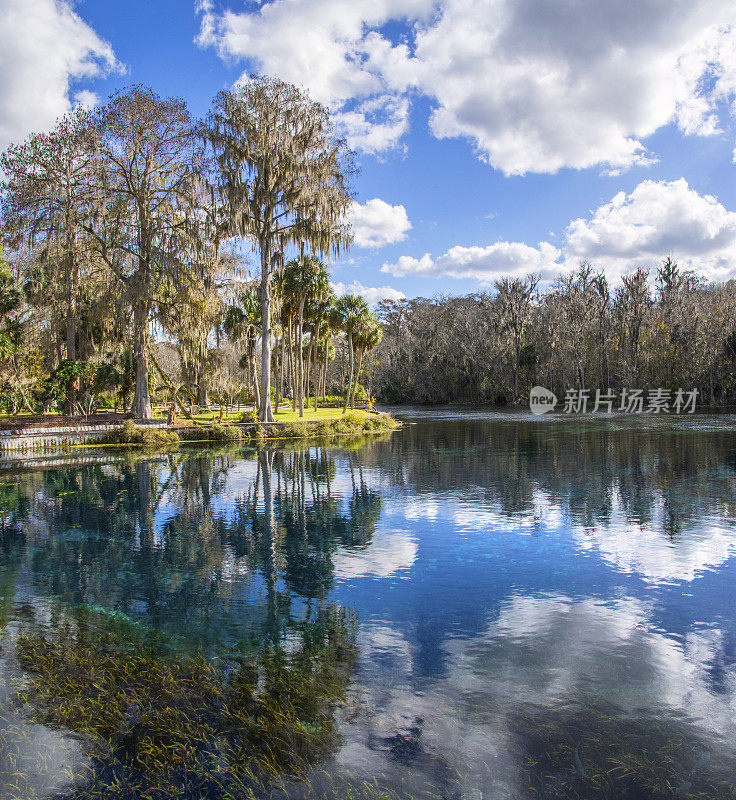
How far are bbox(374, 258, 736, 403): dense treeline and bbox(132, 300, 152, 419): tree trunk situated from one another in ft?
157

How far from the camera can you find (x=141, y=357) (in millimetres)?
28375

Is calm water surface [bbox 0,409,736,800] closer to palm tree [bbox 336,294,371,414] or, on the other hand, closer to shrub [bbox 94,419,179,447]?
shrub [bbox 94,419,179,447]

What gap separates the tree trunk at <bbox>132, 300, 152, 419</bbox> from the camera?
27.6 m

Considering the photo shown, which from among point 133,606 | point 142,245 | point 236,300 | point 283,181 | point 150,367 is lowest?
point 133,606

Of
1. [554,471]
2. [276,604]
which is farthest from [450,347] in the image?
[276,604]

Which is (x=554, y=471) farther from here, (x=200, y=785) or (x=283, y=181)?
(x=283, y=181)

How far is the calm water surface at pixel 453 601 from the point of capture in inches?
161

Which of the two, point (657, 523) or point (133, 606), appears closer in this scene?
point (133, 606)

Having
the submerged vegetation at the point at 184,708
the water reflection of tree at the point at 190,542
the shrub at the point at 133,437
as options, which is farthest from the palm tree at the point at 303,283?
the submerged vegetation at the point at 184,708

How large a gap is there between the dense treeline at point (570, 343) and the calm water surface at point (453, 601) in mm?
46404

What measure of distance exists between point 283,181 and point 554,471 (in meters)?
19.3

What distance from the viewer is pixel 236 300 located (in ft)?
102

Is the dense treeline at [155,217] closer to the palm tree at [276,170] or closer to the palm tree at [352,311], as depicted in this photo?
the palm tree at [276,170]

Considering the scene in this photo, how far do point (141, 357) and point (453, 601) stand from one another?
82.9 feet
